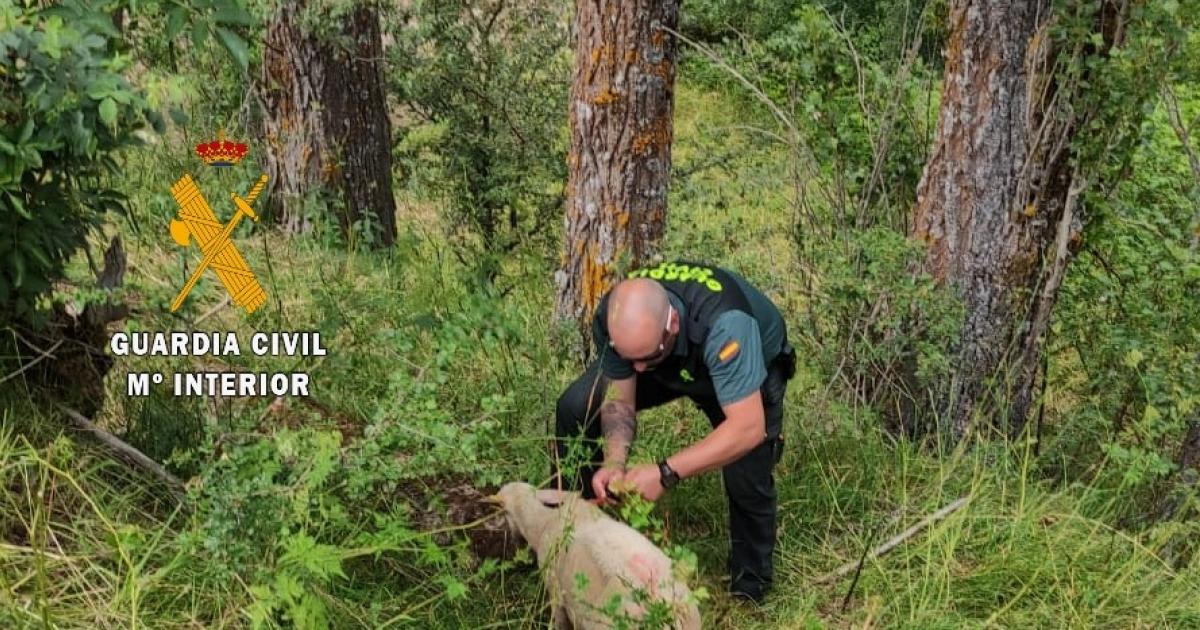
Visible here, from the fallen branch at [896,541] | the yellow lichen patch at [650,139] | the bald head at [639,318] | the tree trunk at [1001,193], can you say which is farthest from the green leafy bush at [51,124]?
the tree trunk at [1001,193]

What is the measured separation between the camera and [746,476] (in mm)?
3186

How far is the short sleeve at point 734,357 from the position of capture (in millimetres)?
2984

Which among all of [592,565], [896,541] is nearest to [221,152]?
[592,565]

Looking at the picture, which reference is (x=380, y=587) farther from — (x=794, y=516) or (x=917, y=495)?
(x=917, y=495)

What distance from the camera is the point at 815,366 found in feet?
13.7

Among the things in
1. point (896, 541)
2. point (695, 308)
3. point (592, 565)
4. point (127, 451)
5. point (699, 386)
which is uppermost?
point (695, 308)

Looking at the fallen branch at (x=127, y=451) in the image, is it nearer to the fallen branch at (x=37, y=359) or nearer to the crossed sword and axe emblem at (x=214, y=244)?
the fallen branch at (x=37, y=359)

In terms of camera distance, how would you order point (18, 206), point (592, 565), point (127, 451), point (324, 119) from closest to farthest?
point (18, 206) → point (592, 565) → point (127, 451) → point (324, 119)

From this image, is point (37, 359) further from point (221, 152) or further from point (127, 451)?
point (221, 152)

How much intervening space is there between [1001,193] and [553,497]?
7.26 ft

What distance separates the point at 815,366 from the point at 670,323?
1360 mm

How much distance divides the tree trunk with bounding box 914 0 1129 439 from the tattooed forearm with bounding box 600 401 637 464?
1394 mm

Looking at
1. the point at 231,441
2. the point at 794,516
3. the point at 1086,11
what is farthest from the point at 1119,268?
the point at 231,441

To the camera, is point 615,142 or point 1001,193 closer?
point 1001,193
